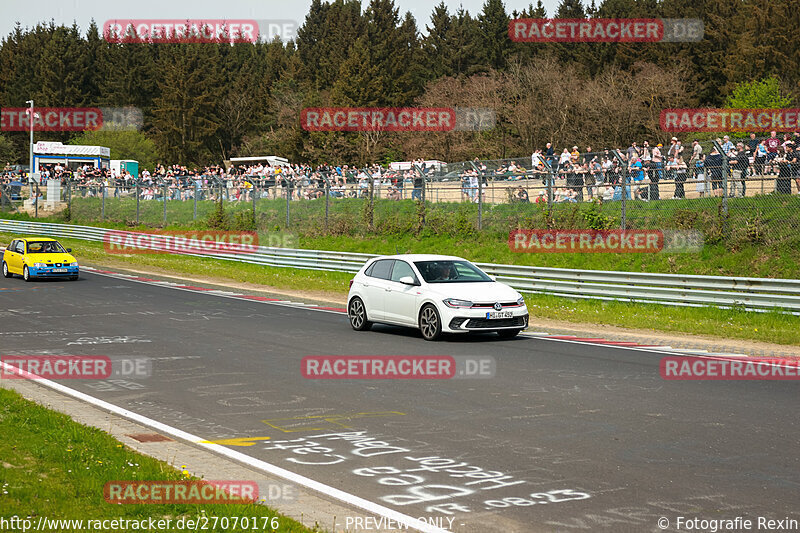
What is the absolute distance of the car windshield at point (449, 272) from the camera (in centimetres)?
1645

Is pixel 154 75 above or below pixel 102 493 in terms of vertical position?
above

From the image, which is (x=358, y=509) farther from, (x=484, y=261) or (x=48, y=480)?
(x=484, y=261)

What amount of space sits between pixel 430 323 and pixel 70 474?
962 centimetres

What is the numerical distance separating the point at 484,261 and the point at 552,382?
15.5 metres

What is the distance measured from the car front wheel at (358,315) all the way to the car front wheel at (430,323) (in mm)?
1748

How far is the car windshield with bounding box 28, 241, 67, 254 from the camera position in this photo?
30625 mm

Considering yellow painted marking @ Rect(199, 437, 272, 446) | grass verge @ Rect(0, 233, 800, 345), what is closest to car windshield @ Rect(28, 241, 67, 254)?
grass verge @ Rect(0, 233, 800, 345)

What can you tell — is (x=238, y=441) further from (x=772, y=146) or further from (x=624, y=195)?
(x=772, y=146)

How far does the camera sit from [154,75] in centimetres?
11031

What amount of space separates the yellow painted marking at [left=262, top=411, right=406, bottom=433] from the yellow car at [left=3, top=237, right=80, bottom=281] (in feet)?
74.6

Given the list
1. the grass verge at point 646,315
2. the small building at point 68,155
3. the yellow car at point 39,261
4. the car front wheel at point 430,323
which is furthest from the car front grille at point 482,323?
the small building at point 68,155

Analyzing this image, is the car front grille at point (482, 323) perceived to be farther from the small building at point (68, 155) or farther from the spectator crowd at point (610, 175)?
the small building at point (68, 155)

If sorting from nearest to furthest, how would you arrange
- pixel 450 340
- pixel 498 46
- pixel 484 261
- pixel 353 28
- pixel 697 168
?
pixel 450 340 → pixel 697 168 → pixel 484 261 → pixel 498 46 → pixel 353 28

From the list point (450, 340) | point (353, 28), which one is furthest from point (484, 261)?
point (353, 28)
